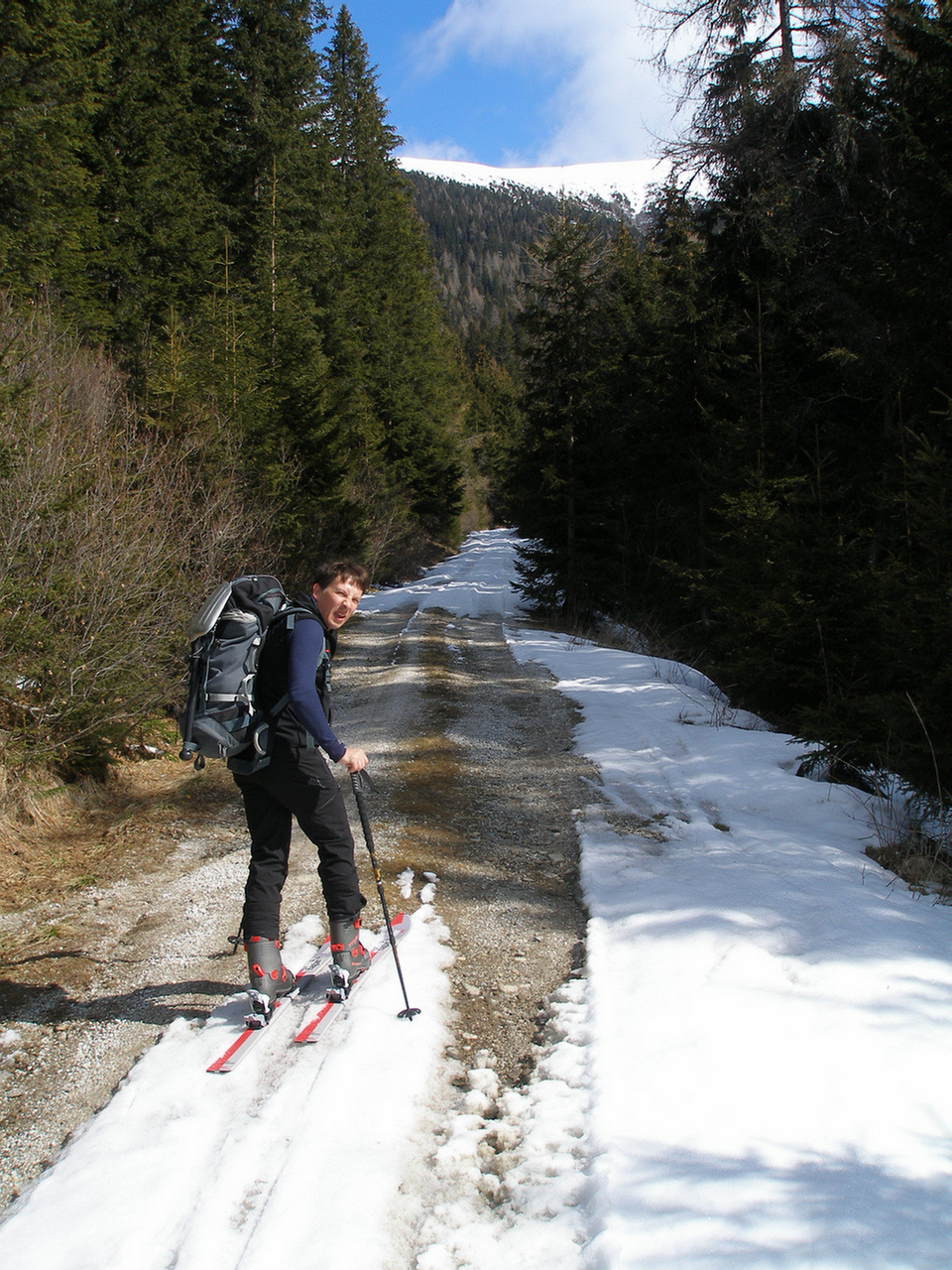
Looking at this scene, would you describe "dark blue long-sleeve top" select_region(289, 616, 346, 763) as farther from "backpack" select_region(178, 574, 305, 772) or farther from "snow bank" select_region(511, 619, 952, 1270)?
"snow bank" select_region(511, 619, 952, 1270)

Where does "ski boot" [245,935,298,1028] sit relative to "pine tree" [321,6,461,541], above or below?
below

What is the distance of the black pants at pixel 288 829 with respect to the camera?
11.3 feet

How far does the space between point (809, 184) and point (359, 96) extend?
26858mm

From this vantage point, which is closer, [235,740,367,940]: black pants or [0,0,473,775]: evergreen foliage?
[235,740,367,940]: black pants

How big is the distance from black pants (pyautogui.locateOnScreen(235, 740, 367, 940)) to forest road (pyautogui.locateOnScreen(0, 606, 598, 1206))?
2.02 ft

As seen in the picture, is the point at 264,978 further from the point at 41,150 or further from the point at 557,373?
the point at 557,373

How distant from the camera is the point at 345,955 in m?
3.63

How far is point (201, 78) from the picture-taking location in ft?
64.0

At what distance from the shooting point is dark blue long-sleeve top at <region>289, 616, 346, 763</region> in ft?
10.8

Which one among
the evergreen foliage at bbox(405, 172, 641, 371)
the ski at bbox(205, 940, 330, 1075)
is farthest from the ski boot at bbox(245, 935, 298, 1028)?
the evergreen foliage at bbox(405, 172, 641, 371)

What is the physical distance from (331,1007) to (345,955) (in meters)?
0.23

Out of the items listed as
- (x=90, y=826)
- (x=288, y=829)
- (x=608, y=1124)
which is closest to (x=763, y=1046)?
(x=608, y=1124)

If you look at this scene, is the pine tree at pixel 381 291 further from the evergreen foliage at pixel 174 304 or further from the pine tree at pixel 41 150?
the pine tree at pixel 41 150

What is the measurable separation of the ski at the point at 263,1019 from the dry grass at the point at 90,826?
1.86m
